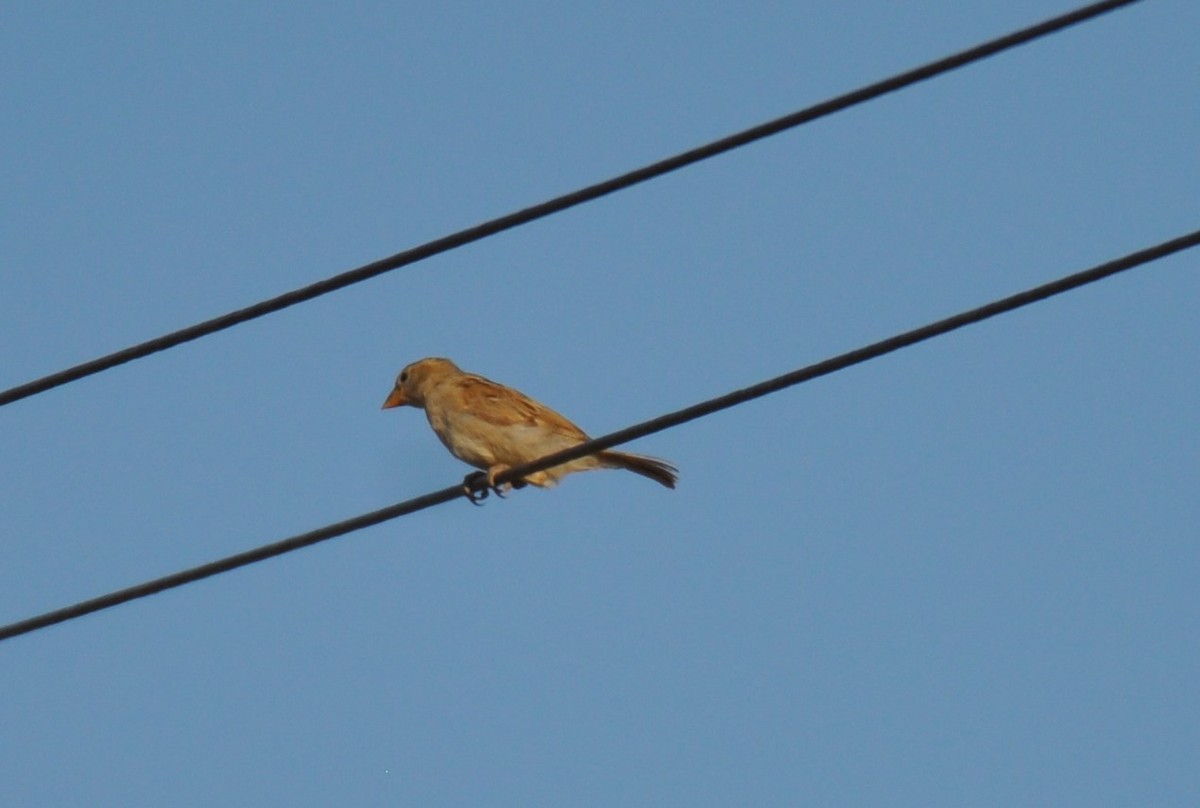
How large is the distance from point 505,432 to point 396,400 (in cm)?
216

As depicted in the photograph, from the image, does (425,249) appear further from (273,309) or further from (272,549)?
(272,549)

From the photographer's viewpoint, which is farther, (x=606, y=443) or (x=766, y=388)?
(x=606, y=443)

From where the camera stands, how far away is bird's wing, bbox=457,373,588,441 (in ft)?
37.8

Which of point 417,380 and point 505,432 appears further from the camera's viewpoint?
point 417,380

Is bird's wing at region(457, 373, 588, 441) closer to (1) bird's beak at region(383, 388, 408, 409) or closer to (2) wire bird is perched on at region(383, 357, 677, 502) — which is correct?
(2) wire bird is perched on at region(383, 357, 677, 502)

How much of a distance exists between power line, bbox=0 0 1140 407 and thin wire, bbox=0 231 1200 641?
28.7 inches

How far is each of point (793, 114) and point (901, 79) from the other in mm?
385

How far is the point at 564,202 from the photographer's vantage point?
7219 mm

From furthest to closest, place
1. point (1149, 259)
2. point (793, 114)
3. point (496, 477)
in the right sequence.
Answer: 1. point (496, 477)
2. point (793, 114)
3. point (1149, 259)

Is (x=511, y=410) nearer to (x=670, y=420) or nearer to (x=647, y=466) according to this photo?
(x=647, y=466)

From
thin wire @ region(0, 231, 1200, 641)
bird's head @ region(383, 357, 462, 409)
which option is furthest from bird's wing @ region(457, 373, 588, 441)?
thin wire @ region(0, 231, 1200, 641)

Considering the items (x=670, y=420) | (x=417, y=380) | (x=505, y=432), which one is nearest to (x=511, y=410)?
(x=505, y=432)

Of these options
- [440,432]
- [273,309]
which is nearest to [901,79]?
[273,309]

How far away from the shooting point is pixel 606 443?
7.44 m
